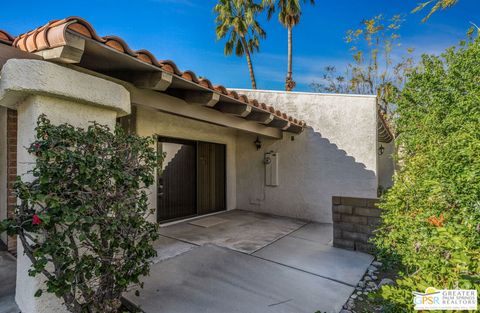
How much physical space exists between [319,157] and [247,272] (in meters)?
5.48

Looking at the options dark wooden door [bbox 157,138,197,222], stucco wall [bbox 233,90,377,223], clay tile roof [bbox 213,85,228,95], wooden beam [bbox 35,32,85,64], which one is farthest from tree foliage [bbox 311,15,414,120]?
wooden beam [bbox 35,32,85,64]

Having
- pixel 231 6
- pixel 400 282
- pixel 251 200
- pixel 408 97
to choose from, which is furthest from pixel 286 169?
pixel 231 6

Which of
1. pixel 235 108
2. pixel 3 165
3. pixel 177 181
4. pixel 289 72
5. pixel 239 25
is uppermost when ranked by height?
pixel 239 25

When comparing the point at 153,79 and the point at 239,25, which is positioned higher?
the point at 239,25

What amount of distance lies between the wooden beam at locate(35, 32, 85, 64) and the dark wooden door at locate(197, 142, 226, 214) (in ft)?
20.2

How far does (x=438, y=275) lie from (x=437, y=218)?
2.21 feet

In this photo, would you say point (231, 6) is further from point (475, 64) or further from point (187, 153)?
point (475, 64)

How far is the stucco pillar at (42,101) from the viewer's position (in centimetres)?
257

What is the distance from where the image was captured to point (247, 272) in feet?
14.8

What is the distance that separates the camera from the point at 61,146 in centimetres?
251

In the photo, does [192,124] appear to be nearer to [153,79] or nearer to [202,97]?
[202,97]

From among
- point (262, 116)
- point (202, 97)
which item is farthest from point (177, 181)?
point (202, 97)

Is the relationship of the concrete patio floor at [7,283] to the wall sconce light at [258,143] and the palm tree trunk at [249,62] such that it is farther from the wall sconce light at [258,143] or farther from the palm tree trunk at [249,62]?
the palm tree trunk at [249,62]

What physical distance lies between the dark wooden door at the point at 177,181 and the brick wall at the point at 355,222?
4.66 m
